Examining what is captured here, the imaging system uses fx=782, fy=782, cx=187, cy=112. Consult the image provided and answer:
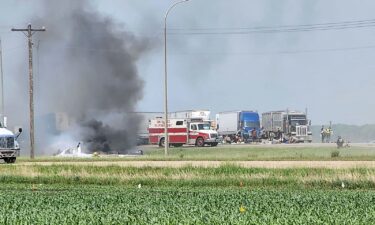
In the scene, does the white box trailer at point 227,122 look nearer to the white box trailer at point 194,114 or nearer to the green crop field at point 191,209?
the white box trailer at point 194,114

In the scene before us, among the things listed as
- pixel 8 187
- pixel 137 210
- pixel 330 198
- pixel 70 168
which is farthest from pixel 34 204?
pixel 70 168

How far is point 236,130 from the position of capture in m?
93.1

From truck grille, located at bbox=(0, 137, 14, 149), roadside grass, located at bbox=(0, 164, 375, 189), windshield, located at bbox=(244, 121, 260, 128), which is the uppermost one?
windshield, located at bbox=(244, 121, 260, 128)

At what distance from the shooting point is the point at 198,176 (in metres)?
32.8

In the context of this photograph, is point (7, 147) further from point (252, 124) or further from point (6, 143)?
point (252, 124)

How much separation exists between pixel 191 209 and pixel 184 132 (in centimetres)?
6075

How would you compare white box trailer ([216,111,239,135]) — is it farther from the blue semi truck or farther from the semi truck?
the semi truck

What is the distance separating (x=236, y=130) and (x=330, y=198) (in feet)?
233

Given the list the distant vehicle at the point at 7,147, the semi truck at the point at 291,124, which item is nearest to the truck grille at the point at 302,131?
the semi truck at the point at 291,124

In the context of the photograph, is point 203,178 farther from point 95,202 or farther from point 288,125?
point 288,125

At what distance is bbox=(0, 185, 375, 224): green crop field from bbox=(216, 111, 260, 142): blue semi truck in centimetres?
6842

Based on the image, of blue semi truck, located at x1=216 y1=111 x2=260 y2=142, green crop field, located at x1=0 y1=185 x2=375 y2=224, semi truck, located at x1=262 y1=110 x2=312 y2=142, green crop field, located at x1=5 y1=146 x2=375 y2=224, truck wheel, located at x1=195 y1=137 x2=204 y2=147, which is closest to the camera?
green crop field, located at x1=0 y1=185 x2=375 y2=224

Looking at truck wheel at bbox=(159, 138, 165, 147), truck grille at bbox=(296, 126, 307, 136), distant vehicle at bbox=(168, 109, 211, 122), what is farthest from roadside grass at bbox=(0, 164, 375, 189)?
truck grille at bbox=(296, 126, 307, 136)

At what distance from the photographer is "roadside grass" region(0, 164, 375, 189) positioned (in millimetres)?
30125
